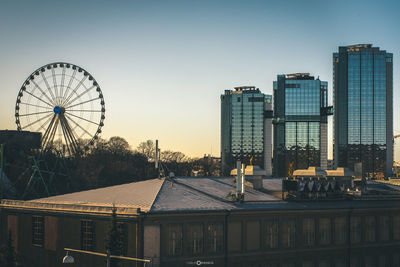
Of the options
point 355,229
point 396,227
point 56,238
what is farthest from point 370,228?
point 56,238

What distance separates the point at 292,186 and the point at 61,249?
2488cm

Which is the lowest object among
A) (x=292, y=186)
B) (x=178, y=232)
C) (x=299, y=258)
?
(x=299, y=258)

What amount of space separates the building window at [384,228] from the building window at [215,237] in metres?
20.4

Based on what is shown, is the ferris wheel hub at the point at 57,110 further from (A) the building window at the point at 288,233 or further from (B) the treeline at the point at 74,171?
(A) the building window at the point at 288,233

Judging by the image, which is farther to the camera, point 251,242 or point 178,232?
point 251,242

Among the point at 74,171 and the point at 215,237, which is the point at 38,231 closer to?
the point at 215,237

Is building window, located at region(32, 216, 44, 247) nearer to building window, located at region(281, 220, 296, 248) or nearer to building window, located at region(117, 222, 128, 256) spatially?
building window, located at region(117, 222, 128, 256)

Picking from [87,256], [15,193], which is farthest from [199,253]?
[15,193]

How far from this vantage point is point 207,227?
41656 mm

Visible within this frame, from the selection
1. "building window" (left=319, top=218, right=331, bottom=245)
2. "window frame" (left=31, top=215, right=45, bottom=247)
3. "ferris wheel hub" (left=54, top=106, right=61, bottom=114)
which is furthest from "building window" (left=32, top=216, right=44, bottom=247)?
"ferris wheel hub" (left=54, top=106, right=61, bottom=114)

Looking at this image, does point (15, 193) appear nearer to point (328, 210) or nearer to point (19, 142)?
point (19, 142)

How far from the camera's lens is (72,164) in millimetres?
122312

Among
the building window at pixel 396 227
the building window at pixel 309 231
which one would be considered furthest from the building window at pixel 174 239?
the building window at pixel 396 227

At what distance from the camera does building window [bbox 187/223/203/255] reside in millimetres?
40906
